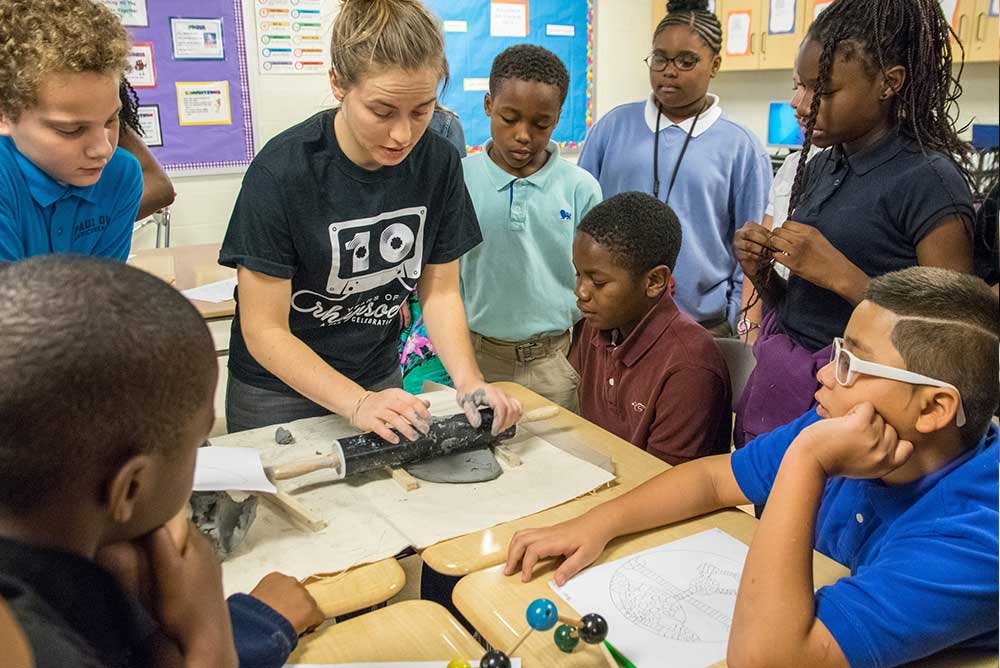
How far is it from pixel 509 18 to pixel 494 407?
403 cm

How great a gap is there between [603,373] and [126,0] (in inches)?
133

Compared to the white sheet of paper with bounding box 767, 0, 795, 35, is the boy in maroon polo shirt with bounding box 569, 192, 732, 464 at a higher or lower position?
lower

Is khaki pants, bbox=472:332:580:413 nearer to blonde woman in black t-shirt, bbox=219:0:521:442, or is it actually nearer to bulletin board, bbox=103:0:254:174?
blonde woman in black t-shirt, bbox=219:0:521:442

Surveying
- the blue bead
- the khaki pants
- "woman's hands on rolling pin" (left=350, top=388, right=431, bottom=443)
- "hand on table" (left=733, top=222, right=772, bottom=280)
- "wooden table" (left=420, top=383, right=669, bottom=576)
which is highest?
"hand on table" (left=733, top=222, right=772, bottom=280)

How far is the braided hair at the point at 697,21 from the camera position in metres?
2.79

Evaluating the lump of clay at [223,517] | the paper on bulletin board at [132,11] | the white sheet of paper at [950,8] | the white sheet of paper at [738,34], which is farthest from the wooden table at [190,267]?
the white sheet of paper at [950,8]

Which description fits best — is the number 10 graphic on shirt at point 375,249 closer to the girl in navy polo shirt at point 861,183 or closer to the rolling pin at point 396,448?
the rolling pin at point 396,448

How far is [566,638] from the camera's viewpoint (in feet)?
3.48

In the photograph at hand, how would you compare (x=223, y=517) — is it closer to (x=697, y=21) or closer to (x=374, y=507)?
(x=374, y=507)

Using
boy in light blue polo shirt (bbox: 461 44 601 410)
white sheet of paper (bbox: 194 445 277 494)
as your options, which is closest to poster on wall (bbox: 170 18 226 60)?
boy in light blue polo shirt (bbox: 461 44 601 410)

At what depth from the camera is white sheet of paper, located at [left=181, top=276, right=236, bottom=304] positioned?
3.02 m

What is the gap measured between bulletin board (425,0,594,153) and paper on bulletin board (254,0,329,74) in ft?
2.23

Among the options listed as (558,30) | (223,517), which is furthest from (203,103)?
(223,517)

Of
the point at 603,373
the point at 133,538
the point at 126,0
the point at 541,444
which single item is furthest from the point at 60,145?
the point at 126,0
